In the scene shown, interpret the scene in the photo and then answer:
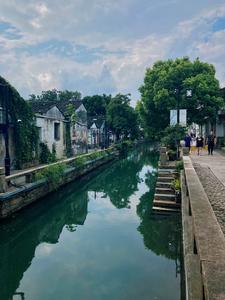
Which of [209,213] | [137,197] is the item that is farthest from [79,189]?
[209,213]

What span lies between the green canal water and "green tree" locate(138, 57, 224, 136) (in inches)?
497

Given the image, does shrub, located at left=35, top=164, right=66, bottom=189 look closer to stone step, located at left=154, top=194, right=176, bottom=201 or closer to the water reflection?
the water reflection

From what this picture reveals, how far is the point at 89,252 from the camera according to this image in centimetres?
829

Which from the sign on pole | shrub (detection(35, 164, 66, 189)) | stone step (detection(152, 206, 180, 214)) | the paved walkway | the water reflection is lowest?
the water reflection

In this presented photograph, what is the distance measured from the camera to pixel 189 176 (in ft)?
27.6

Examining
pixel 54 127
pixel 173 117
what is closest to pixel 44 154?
pixel 54 127

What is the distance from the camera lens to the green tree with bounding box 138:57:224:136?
23578 mm

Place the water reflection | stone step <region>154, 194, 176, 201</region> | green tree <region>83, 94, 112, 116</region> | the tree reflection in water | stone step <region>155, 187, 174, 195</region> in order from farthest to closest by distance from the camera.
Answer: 1. green tree <region>83, 94, 112, 116</region>
2. stone step <region>155, 187, 174, 195</region>
3. stone step <region>154, 194, 176, 201</region>
4. the tree reflection in water
5. the water reflection

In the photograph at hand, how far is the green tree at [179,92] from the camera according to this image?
2358 cm

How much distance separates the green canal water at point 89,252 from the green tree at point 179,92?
1262cm

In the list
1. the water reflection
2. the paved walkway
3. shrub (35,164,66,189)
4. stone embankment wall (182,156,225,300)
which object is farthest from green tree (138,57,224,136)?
stone embankment wall (182,156,225,300)

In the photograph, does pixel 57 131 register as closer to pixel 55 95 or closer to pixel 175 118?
pixel 175 118

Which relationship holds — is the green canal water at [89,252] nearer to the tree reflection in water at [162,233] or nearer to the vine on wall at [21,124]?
the tree reflection in water at [162,233]

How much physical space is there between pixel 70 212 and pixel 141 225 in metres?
3.88
